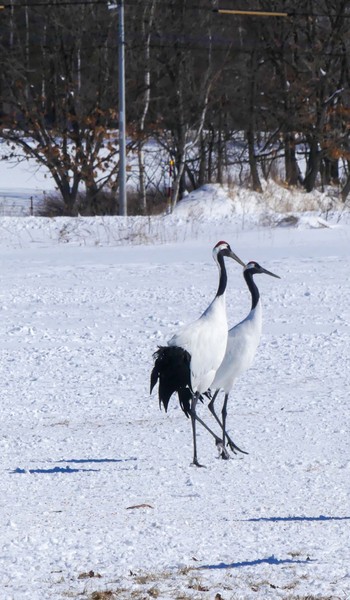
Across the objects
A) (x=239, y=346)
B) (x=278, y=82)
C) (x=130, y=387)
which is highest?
(x=278, y=82)

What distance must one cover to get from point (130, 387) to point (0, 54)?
968 inches

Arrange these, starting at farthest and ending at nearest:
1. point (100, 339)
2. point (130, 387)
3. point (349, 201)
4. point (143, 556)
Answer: point (349, 201) → point (100, 339) → point (130, 387) → point (143, 556)

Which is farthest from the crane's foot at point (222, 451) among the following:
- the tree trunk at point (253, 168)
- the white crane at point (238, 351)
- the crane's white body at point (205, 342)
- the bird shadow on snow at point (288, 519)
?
the tree trunk at point (253, 168)

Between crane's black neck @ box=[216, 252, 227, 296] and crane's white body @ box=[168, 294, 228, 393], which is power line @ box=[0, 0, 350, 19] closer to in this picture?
crane's black neck @ box=[216, 252, 227, 296]

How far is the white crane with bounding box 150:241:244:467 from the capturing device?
8461 millimetres

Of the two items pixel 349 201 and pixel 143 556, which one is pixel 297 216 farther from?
pixel 143 556

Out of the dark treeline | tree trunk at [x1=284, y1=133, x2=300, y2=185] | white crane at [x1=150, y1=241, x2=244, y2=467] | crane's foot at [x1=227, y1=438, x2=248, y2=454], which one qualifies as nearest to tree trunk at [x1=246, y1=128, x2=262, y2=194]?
the dark treeline

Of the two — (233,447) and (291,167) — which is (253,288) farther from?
(291,167)

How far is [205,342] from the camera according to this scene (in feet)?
28.0

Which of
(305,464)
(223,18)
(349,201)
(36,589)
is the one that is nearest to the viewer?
(36,589)

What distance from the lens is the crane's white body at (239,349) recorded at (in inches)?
360

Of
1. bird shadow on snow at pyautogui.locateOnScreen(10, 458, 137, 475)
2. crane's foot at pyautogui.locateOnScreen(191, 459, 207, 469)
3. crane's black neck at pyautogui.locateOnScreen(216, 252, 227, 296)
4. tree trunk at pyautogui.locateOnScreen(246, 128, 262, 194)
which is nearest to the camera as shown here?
bird shadow on snow at pyautogui.locateOnScreen(10, 458, 137, 475)

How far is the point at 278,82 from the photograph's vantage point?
1468 inches

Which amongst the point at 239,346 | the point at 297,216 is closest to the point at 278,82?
the point at 297,216
